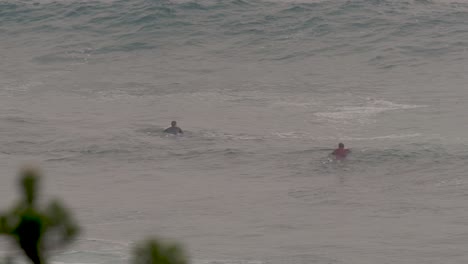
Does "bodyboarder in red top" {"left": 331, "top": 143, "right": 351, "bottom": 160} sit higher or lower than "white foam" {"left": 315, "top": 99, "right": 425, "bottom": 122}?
higher

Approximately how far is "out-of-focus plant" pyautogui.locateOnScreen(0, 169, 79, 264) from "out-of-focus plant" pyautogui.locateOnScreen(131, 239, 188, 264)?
115mm

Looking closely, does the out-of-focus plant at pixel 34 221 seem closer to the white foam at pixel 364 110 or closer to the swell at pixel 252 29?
the white foam at pixel 364 110

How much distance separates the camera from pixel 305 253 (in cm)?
1451

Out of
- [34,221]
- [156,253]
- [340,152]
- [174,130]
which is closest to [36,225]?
[34,221]

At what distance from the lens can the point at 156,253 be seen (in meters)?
1.87

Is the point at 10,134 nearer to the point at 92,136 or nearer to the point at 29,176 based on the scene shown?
the point at 92,136

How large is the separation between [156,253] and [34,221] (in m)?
0.21

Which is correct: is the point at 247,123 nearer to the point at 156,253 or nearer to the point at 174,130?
the point at 174,130

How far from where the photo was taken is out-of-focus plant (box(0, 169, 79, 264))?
6.20ft

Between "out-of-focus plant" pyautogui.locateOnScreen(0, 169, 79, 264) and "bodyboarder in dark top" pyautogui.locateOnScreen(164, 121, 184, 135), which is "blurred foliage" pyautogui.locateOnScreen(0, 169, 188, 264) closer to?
"out-of-focus plant" pyautogui.locateOnScreen(0, 169, 79, 264)

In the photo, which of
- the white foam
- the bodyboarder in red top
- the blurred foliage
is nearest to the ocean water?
the white foam

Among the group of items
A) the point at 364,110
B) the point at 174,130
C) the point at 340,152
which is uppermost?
the point at 340,152

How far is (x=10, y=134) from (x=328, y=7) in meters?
15.7

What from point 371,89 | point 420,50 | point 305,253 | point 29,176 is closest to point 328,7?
point 420,50
